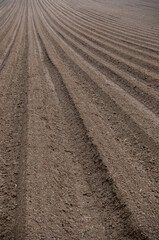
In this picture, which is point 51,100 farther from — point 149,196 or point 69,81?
point 149,196

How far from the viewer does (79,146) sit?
3.56 m

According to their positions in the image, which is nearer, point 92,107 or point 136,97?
point 92,107

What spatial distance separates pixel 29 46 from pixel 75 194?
24.7 feet

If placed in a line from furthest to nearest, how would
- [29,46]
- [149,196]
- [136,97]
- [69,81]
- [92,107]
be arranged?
[29,46], [69,81], [136,97], [92,107], [149,196]

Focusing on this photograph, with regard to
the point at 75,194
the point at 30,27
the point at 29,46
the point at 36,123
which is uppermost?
the point at 30,27

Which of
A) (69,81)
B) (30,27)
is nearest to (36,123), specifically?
(69,81)

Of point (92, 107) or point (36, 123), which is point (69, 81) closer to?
point (92, 107)

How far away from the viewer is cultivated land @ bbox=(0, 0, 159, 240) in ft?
7.92

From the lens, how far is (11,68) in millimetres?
6637

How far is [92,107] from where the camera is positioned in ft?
15.2

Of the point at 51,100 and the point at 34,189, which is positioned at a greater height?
the point at 51,100

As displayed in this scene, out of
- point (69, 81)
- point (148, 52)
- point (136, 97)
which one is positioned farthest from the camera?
point (148, 52)

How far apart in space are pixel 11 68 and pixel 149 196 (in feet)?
18.9

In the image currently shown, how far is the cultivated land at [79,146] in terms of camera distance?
2.41m
